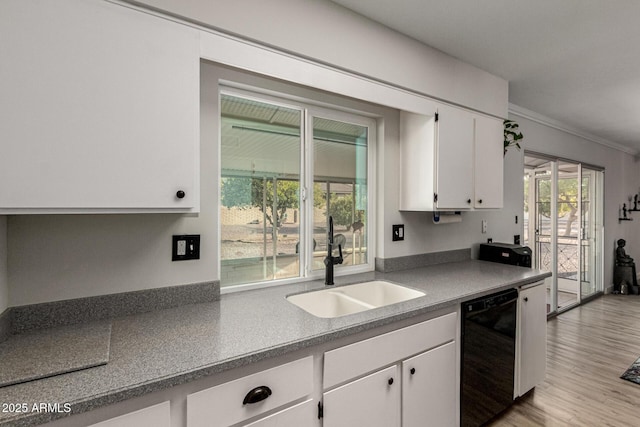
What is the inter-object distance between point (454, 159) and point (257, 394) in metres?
1.95

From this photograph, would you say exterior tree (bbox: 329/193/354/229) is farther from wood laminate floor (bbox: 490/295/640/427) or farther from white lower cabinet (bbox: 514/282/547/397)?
wood laminate floor (bbox: 490/295/640/427)

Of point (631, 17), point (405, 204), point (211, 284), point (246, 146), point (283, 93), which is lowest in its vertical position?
point (211, 284)

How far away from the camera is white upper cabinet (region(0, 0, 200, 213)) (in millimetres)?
947

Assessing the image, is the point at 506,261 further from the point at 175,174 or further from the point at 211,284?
the point at 175,174

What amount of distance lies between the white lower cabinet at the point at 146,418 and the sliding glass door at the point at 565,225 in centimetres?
442

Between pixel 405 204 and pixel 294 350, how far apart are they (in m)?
1.54

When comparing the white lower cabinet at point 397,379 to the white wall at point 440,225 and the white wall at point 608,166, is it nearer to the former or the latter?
the white wall at point 440,225

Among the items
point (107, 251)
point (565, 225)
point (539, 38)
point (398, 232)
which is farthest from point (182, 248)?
point (565, 225)

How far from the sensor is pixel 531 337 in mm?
2205

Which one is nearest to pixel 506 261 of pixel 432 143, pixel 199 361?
pixel 432 143

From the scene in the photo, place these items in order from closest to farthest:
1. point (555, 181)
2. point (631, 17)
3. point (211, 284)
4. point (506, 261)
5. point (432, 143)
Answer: point (211, 284) < point (631, 17) < point (432, 143) < point (506, 261) < point (555, 181)

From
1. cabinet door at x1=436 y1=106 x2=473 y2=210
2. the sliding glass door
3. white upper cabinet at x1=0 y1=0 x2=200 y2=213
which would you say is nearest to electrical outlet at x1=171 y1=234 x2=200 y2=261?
white upper cabinet at x1=0 y1=0 x2=200 y2=213

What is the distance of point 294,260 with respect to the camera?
202cm

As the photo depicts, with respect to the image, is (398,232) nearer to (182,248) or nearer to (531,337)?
(531,337)
